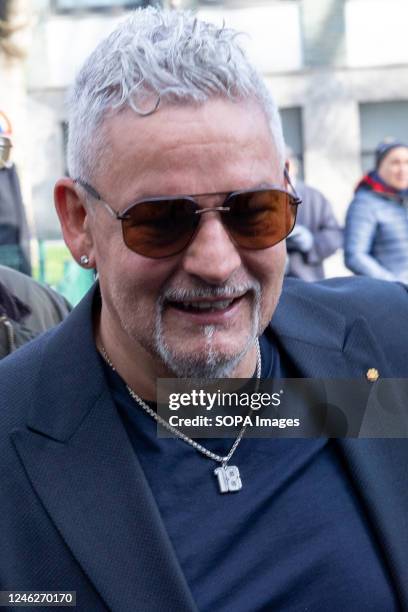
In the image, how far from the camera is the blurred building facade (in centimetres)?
1180

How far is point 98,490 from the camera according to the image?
1.65 metres

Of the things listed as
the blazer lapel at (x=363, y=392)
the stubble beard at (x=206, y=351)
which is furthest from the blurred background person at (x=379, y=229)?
the stubble beard at (x=206, y=351)

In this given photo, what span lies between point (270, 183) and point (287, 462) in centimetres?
44

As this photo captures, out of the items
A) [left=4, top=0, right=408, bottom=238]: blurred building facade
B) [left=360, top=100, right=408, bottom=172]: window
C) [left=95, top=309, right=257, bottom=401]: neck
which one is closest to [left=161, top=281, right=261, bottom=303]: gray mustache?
[left=95, top=309, right=257, bottom=401]: neck

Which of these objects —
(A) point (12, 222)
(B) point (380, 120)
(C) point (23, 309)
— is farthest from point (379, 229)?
(B) point (380, 120)

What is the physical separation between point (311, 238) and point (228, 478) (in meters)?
3.96

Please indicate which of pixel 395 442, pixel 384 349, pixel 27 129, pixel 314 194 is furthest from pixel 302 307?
pixel 27 129

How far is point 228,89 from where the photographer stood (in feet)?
5.36

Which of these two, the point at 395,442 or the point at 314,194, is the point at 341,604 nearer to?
the point at 395,442

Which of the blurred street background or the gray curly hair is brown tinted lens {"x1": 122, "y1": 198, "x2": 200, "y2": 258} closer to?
the gray curly hair

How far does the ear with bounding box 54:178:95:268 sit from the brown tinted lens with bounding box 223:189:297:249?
30 centimetres

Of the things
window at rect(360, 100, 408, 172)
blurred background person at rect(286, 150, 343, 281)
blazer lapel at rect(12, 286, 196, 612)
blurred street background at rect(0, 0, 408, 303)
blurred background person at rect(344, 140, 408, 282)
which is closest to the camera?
blazer lapel at rect(12, 286, 196, 612)

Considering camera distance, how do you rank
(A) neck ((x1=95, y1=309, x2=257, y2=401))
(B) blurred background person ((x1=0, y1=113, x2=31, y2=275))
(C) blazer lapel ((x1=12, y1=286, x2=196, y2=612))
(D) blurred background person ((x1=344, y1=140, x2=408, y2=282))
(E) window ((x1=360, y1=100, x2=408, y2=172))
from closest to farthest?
(C) blazer lapel ((x1=12, y1=286, x2=196, y2=612)) < (A) neck ((x1=95, y1=309, x2=257, y2=401)) < (B) blurred background person ((x1=0, y1=113, x2=31, y2=275)) < (D) blurred background person ((x1=344, y1=140, x2=408, y2=282)) < (E) window ((x1=360, y1=100, x2=408, y2=172))

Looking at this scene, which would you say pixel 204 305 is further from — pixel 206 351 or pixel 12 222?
pixel 12 222
